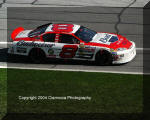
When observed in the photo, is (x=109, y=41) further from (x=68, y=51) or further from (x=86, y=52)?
(x=68, y=51)

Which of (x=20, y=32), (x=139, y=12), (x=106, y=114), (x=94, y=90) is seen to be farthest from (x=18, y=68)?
(x=139, y=12)

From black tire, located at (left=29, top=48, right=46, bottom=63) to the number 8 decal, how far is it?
78cm

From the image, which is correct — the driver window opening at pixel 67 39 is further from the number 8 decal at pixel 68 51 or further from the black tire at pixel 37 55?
the black tire at pixel 37 55

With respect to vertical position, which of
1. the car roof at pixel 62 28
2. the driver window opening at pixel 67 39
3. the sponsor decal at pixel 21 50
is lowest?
the sponsor decal at pixel 21 50

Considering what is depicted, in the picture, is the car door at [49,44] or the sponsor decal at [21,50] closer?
the car door at [49,44]

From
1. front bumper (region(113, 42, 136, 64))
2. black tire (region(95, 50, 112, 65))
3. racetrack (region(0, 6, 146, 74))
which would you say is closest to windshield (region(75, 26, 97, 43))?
black tire (region(95, 50, 112, 65))

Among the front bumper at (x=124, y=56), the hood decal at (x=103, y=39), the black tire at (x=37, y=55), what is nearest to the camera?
the front bumper at (x=124, y=56)

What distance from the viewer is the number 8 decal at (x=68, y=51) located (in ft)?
52.1

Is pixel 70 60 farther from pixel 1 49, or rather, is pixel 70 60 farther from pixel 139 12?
pixel 139 12

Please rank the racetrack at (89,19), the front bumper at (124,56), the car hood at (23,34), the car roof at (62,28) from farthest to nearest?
1. the racetrack at (89,19)
2. the car hood at (23,34)
3. the car roof at (62,28)
4. the front bumper at (124,56)

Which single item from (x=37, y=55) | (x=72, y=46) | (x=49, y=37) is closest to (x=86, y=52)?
(x=72, y=46)

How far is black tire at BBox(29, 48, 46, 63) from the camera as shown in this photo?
16.3 metres

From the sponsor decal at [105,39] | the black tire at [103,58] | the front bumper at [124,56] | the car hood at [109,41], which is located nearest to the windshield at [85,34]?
the car hood at [109,41]

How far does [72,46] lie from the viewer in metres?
15.9
